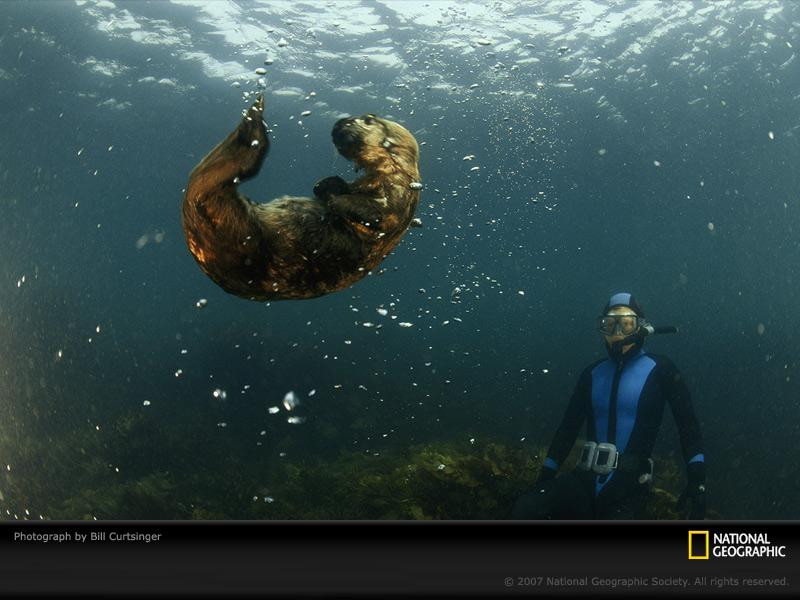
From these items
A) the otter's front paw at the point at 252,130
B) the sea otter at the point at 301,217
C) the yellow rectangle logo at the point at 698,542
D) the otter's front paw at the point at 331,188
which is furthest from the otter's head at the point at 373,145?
the yellow rectangle logo at the point at 698,542

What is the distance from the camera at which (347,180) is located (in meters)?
3.10

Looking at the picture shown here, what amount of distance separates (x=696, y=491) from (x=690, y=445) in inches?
26.3

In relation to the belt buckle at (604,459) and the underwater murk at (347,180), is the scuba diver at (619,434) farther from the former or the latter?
the underwater murk at (347,180)

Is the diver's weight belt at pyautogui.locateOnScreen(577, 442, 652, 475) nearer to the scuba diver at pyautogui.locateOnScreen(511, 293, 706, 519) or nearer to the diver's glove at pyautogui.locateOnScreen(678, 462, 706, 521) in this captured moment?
the scuba diver at pyautogui.locateOnScreen(511, 293, 706, 519)

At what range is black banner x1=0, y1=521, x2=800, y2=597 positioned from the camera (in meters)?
2.35

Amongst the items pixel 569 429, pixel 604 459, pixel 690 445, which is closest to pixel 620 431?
pixel 569 429

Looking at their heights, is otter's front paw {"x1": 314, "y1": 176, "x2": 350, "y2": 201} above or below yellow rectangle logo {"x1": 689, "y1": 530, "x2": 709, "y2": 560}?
above

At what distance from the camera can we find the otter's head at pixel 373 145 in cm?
265

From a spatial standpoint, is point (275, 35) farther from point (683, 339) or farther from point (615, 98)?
point (683, 339)

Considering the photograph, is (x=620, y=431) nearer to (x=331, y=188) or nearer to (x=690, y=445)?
(x=690, y=445)

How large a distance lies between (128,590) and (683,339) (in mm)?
75379

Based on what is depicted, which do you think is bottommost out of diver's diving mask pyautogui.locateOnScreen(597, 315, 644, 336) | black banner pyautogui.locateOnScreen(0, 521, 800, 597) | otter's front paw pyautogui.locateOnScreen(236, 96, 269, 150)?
black banner pyautogui.locateOnScreen(0, 521, 800, 597)

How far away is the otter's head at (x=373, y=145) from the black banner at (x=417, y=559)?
169cm

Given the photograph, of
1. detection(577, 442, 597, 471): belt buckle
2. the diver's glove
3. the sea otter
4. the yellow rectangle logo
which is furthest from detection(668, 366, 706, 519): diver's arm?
the sea otter
